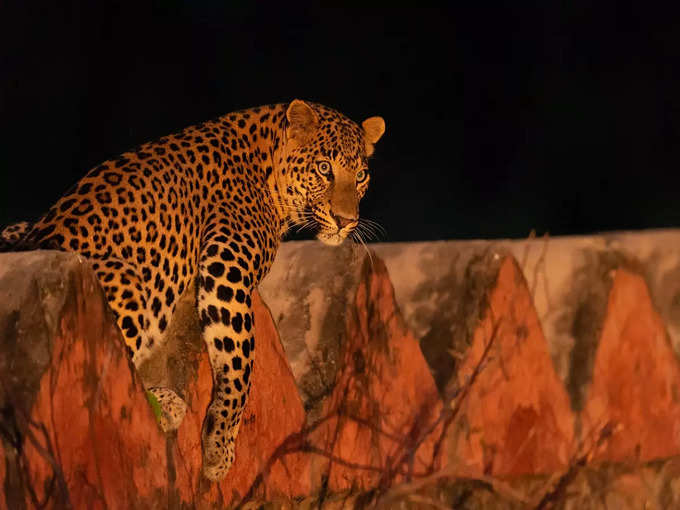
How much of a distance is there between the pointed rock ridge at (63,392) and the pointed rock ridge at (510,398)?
195 cm

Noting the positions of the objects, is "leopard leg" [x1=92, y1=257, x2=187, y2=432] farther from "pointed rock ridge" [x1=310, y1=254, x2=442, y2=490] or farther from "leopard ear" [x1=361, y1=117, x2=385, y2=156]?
"leopard ear" [x1=361, y1=117, x2=385, y2=156]

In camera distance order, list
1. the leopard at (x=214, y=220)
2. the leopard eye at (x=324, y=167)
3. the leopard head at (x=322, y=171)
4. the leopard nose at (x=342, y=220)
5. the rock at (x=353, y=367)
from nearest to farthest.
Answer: the leopard at (x=214, y=220) < the rock at (x=353, y=367) < the leopard nose at (x=342, y=220) < the leopard head at (x=322, y=171) < the leopard eye at (x=324, y=167)

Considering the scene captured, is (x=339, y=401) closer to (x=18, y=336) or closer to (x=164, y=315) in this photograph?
(x=164, y=315)

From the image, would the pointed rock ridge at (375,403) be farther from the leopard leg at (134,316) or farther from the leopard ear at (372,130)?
the leopard ear at (372,130)

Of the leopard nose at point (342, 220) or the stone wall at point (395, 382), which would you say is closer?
the stone wall at point (395, 382)

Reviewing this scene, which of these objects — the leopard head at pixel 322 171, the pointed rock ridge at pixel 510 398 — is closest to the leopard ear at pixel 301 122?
the leopard head at pixel 322 171

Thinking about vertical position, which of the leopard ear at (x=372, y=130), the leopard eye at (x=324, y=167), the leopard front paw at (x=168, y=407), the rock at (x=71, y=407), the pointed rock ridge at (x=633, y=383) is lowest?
the pointed rock ridge at (x=633, y=383)

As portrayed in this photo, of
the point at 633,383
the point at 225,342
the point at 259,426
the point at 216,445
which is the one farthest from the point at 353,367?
the point at 633,383

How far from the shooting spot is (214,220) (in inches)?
217

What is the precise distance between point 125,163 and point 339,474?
5.32ft

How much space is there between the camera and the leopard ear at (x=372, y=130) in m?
6.52

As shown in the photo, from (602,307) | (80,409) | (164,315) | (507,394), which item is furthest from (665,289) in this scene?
(80,409)

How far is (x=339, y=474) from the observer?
17.5 feet

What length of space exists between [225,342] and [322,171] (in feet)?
5.07
